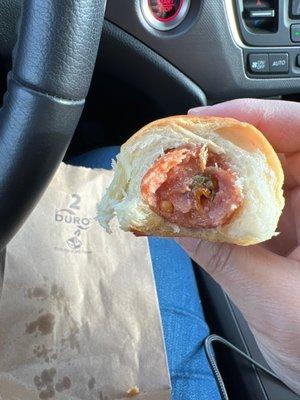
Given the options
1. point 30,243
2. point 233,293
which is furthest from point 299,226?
point 30,243

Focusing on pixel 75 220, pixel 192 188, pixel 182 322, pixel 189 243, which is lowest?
pixel 182 322

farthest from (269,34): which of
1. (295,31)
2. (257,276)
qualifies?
(257,276)

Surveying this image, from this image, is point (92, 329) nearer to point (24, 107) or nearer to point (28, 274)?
point (28, 274)

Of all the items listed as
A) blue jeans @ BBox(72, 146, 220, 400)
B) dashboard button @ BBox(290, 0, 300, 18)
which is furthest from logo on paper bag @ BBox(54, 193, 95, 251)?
dashboard button @ BBox(290, 0, 300, 18)

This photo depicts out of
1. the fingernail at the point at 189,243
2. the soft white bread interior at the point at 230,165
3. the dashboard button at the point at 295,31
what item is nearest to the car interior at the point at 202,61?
the dashboard button at the point at 295,31

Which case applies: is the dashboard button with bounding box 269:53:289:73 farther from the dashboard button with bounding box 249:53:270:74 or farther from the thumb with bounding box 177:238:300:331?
the thumb with bounding box 177:238:300:331

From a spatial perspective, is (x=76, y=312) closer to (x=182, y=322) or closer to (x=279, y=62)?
(x=182, y=322)
